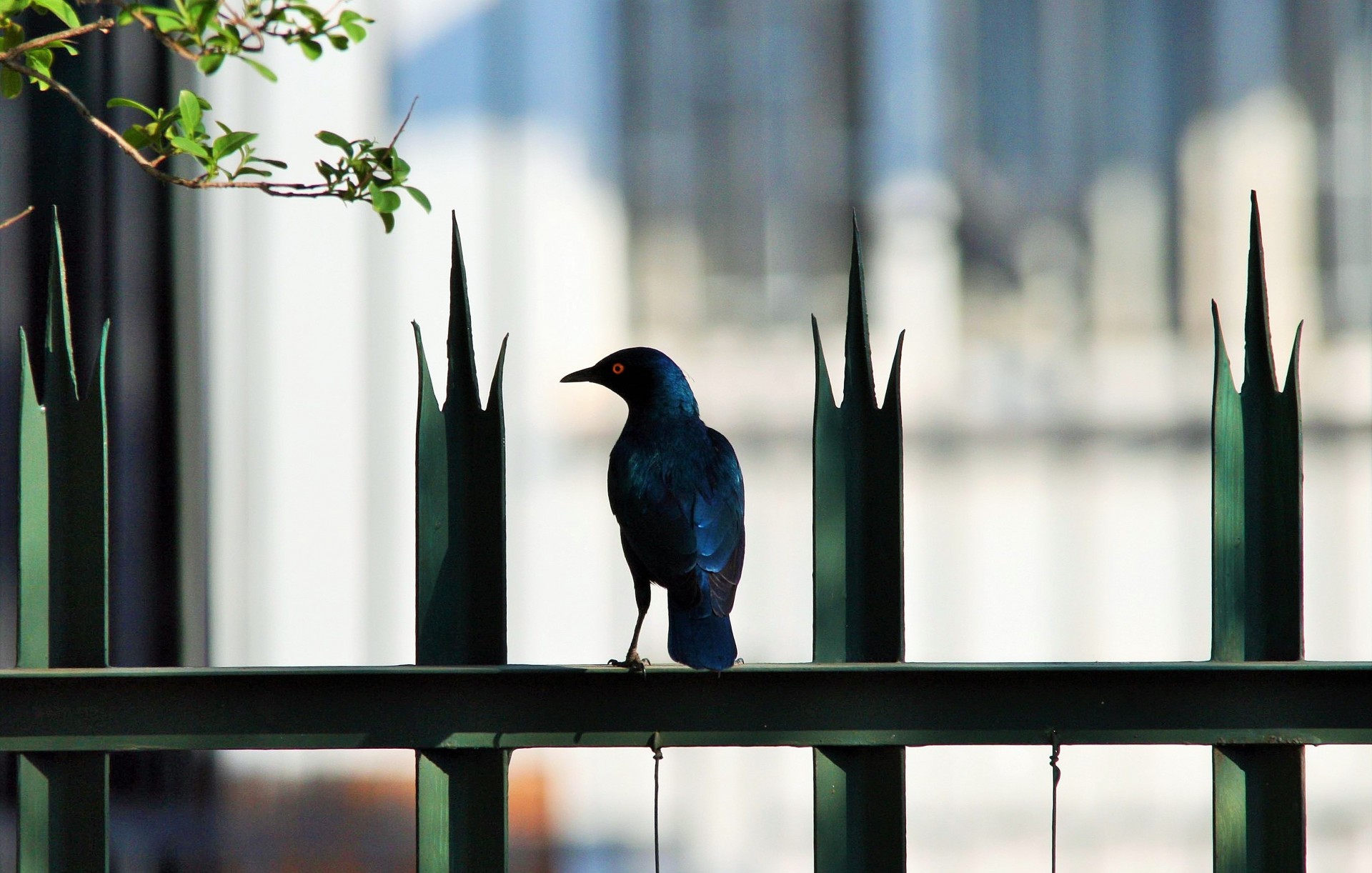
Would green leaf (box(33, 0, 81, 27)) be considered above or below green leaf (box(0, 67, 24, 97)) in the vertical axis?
above

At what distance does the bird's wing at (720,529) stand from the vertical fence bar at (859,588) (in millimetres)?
167

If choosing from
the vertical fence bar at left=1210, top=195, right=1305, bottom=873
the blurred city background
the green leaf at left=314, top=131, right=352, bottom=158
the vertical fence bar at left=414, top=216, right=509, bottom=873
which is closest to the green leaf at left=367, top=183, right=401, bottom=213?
the green leaf at left=314, top=131, right=352, bottom=158

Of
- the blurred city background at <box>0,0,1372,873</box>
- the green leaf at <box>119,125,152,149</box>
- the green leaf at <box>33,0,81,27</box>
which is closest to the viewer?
the green leaf at <box>33,0,81,27</box>

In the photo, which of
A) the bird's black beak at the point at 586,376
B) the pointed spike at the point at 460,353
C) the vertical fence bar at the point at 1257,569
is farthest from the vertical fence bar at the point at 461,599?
the vertical fence bar at the point at 1257,569

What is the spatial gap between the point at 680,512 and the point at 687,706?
0.27 metres

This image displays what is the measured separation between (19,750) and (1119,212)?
3.15 meters

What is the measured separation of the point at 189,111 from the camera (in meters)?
1.21

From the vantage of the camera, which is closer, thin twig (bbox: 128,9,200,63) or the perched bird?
thin twig (bbox: 128,9,200,63)

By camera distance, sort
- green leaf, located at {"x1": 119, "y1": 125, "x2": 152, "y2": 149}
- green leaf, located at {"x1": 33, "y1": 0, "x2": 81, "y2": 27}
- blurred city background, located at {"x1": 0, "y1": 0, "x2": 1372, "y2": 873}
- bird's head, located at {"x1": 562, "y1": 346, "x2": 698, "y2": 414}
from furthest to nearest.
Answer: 1. blurred city background, located at {"x1": 0, "y1": 0, "x2": 1372, "y2": 873}
2. bird's head, located at {"x1": 562, "y1": 346, "x2": 698, "y2": 414}
3. green leaf, located at {"x1": 119, "y1": 125, "x2": 152, "y2": 149}
4. green leaf, located at {"x1": 33, "y1": 0, "x2": 81, "y2": 27}

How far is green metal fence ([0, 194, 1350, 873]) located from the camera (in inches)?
44.9

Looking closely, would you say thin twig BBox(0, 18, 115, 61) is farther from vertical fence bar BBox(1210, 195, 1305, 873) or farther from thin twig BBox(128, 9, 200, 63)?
vertical fence bar BBox(1210, 195, 1305, 873)

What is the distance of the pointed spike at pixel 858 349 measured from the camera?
1.17m

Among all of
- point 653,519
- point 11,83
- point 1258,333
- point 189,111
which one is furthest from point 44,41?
point 1258,333

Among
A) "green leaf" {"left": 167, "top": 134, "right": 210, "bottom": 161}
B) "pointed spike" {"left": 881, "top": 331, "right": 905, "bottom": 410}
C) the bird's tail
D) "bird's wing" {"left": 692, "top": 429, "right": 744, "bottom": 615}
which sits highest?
"green leaf" {"left": 167, "top": 134, "right": 210, "bottom": 161}
